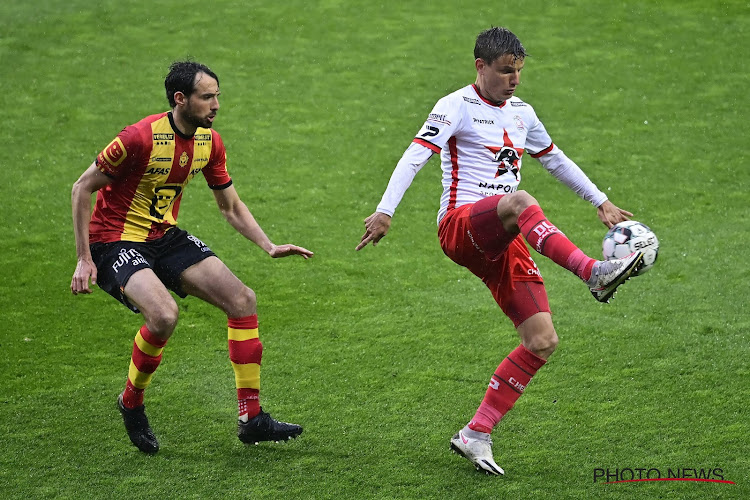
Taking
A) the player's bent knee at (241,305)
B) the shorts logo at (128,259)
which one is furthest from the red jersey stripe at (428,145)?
the shorts logo at (128,259)

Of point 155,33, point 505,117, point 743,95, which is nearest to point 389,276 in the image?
point 505,117

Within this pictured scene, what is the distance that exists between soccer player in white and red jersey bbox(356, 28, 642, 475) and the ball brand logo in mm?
523

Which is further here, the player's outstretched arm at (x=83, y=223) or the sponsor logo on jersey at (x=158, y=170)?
the sponsor logo on jersey at (x=158, y=170)

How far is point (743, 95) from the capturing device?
10469 mm

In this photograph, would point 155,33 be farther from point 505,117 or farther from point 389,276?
point 505,117

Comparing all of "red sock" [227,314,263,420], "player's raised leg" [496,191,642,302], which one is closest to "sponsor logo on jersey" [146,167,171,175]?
"red sock" [227,314,263,420]

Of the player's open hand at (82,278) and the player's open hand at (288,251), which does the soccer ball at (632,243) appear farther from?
the player's open hand at (82,278)

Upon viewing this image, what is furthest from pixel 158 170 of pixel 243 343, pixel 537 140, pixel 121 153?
pixel 537 140

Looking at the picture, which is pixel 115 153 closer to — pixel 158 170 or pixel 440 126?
pixel 158 170

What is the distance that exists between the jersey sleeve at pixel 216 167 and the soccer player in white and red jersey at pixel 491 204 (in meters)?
1.17

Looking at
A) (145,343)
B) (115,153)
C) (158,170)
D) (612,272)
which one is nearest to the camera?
(612,272)

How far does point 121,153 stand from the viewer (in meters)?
4.87

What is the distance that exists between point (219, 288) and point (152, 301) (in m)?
0.38

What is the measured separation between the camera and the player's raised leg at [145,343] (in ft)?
15.7
